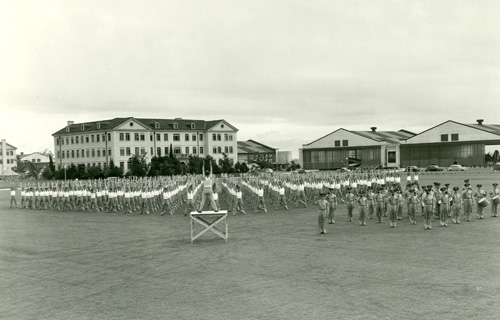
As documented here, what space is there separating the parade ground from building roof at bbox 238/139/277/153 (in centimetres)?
8845

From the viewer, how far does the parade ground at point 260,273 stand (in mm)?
9156

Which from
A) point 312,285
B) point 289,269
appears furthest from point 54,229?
point 312,285

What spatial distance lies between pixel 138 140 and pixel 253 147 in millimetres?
36235

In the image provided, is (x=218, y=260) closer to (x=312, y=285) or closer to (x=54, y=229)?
(x=312, y=285)

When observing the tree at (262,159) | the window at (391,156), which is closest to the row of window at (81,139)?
the tree at (262,159)

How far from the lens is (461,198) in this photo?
65.8 feet

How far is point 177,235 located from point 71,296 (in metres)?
8.52

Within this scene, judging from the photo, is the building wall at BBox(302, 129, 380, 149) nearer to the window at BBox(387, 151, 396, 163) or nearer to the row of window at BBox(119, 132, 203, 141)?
the window at BBox(387, 151, 396, 163)

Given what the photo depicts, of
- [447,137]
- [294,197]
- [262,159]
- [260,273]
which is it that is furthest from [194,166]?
[260,273]

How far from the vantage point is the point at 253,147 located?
113125 millimetres

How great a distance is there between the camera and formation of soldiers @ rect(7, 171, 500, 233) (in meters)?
20.2

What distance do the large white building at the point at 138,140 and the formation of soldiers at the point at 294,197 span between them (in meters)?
44.7

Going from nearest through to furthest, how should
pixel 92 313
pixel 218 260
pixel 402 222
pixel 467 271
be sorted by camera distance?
pixel 92 313 → pixel 467 271 → pixel 218 260 → pixel 402 222

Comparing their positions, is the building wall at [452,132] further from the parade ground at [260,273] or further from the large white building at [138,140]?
the parade ground at [260,273]
